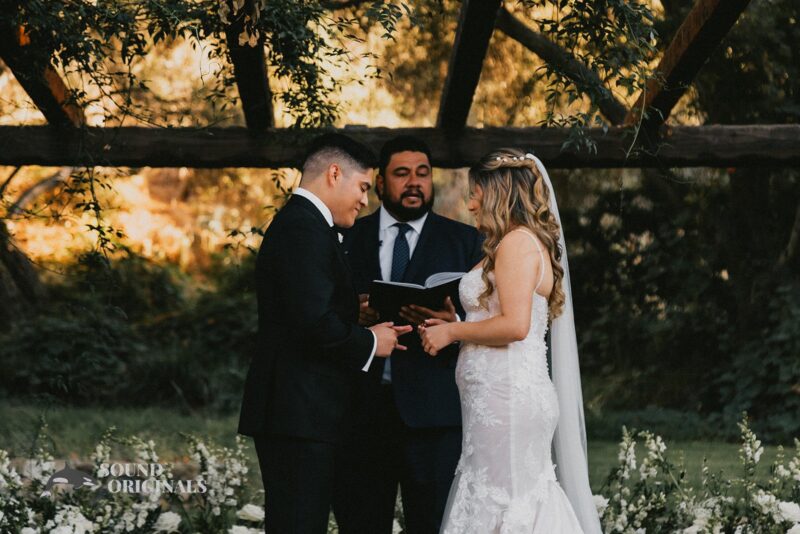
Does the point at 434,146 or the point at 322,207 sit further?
the point at 434,146

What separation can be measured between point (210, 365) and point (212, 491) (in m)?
7.16

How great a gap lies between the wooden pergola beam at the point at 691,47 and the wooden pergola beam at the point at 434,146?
1.58 feet

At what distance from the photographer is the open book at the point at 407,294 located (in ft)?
11.7

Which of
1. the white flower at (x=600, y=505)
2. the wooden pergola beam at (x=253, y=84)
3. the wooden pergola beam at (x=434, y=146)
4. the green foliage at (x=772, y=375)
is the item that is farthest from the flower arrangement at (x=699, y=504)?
the green foliage at (x=772, y=375)

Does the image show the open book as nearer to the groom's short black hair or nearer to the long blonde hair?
the long blonde hair

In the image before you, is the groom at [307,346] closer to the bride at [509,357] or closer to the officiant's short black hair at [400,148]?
the bride at [509,357]

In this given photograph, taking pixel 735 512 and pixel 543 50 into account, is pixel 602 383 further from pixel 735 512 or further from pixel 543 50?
pixel 735 512

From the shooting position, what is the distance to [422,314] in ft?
12.3

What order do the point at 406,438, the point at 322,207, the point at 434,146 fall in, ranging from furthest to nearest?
1. the point at 434,146
2. the point at 406,438
3. the point at 322,207

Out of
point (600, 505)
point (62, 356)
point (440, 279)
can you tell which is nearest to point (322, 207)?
point (440, 279)

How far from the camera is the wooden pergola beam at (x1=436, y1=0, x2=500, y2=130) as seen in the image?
17.4 ft

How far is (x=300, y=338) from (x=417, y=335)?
2.55 ft

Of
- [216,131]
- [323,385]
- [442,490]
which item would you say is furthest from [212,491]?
[216,131]

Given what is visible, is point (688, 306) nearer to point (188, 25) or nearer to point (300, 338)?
point (188, 25)
